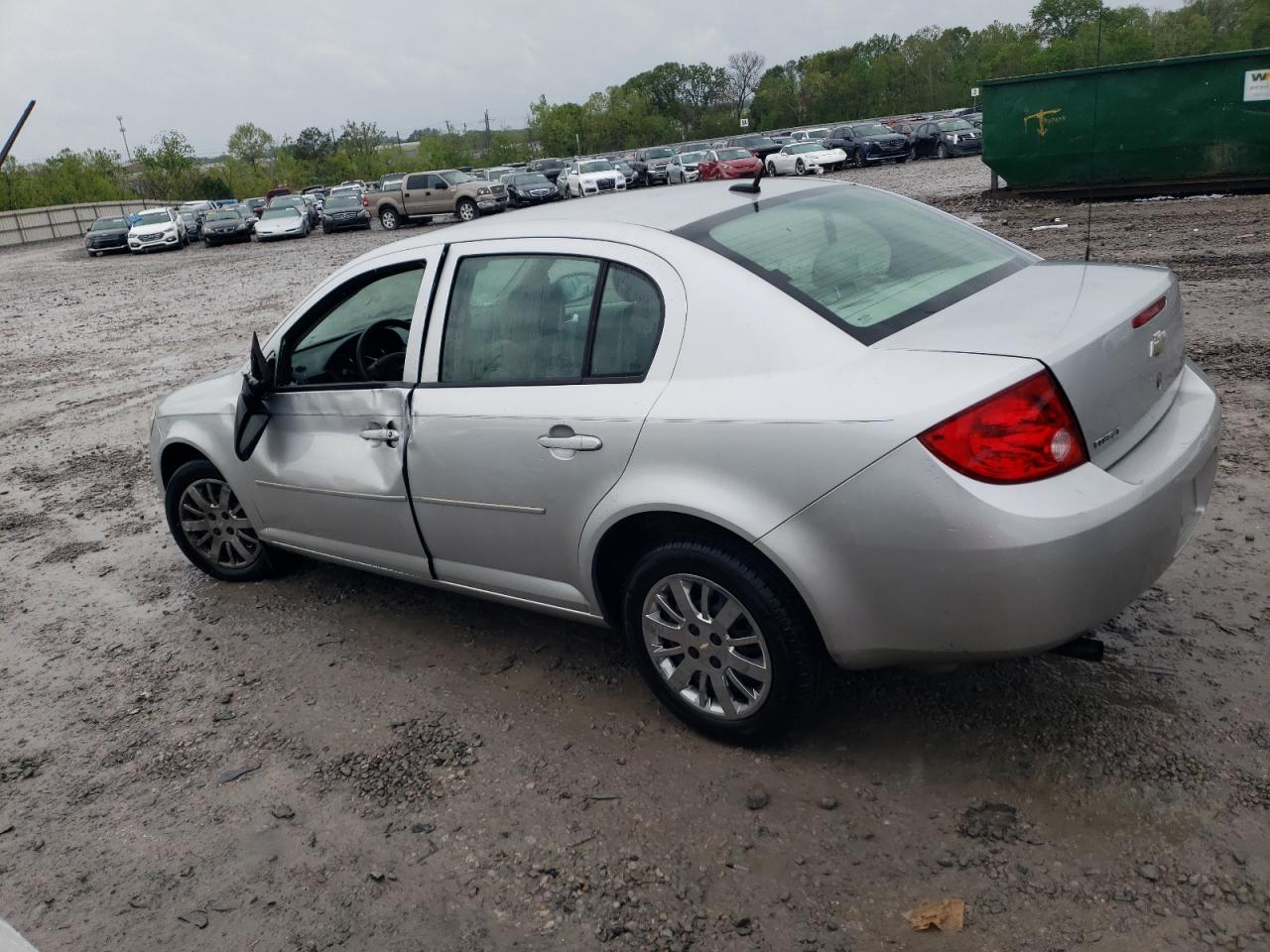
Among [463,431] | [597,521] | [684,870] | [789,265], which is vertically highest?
[789,265]

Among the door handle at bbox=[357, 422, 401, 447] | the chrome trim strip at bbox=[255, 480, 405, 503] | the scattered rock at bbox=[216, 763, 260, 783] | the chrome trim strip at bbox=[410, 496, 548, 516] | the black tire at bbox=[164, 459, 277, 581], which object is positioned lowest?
the scattered rock at bbox=[216, 763, 260, 783]

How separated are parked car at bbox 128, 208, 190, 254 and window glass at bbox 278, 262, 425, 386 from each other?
36.8m

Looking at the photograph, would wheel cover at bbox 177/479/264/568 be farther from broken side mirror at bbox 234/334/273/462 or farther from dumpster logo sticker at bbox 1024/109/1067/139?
dumpster logo sticker at bbox 1024/109/1067/139

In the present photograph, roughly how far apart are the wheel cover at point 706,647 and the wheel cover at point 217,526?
2.51 meters

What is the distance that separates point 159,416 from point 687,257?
319 centimetres

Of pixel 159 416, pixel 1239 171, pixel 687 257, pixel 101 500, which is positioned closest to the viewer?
pixel 687 257

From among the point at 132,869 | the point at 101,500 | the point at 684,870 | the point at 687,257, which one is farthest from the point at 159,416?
the point at 684,870

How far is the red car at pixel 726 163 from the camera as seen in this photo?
111 feet

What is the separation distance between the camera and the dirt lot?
2691 millimetres

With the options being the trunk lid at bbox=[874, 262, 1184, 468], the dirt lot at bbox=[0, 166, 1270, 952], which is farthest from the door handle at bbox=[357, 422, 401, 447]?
the trunk lid at bbox=[874, 262, 1184, 468]

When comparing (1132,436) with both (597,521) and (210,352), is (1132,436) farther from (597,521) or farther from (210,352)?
(210,352)

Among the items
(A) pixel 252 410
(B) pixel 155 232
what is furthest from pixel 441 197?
(A) pixel 252 410

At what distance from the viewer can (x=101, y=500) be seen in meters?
6.96

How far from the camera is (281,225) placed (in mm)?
35312
